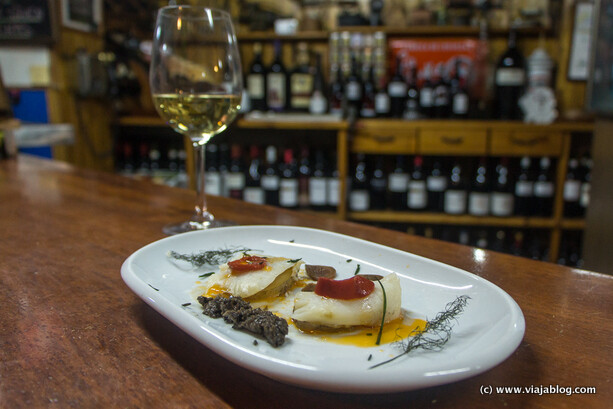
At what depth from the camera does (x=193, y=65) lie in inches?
28.4

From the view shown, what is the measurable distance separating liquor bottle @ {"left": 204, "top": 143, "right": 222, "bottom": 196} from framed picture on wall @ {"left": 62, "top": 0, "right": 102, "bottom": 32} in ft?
3.33

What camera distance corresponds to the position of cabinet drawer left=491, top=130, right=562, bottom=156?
2402 millimetres

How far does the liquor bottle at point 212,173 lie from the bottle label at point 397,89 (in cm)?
107

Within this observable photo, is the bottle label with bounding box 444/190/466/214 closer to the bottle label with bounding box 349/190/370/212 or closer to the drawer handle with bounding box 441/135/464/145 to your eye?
the drawer handle with bounding box 441/135/464/145

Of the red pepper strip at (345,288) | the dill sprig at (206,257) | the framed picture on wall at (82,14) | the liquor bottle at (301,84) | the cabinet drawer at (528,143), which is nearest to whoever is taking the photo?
the red pepper strip at (345,288)

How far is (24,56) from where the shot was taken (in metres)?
2.59

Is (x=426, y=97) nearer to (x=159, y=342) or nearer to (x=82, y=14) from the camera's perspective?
(x=82, y=14)

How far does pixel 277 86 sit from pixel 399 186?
95 cm

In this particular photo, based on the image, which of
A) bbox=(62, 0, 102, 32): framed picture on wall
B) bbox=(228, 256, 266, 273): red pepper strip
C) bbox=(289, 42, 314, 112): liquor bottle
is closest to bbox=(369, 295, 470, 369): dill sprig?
bbox=(228, 256, 266, 273): red pepper strip

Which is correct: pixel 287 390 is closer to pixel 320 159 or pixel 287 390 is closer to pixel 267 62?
pixel 320 159

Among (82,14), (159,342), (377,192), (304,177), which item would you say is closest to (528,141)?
(377,192)

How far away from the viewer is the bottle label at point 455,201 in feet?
8.15

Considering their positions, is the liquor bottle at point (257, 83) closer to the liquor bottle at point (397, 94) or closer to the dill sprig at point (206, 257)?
the liquor bottle at point (397, 94)

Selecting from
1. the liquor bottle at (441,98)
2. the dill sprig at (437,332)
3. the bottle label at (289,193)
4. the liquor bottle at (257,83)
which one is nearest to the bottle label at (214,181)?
the bottle label at (289,193)
